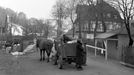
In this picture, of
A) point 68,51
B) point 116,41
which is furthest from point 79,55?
point 116,41

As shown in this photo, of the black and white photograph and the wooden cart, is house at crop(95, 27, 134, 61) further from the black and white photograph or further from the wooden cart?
the wooden cart

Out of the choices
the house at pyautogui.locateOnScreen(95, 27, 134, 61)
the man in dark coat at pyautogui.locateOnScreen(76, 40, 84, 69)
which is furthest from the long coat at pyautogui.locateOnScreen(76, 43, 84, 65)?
the house at pyautogui.locateOnScreen(95, 27, 134, 61)

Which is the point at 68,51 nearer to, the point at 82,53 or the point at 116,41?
the point at 82,53

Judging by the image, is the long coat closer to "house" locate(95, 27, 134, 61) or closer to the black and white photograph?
the black and white photograph

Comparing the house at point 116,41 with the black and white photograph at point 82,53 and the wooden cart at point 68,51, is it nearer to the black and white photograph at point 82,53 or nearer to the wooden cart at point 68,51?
the black and white photograph at point 82,53

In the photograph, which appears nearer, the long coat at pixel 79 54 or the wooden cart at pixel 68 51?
the long coat at pixel 79 54

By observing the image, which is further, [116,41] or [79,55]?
[116,41]

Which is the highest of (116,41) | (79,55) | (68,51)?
(116,41)

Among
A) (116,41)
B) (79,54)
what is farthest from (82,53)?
(116,41)

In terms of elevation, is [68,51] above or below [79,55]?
above

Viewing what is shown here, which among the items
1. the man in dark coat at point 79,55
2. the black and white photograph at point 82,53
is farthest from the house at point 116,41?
the man in dark coat at point 79,55

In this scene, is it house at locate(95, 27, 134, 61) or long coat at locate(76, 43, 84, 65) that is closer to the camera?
long coat at locate(76, 43, 84, 65)

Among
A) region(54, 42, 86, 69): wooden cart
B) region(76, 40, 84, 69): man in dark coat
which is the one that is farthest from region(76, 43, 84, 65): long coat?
region(54, 42, 86, 69): wooden cart

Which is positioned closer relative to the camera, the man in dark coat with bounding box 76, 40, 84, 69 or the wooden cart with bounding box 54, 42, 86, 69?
the man in dark coat with bounding box 76, 40, 84, 69
